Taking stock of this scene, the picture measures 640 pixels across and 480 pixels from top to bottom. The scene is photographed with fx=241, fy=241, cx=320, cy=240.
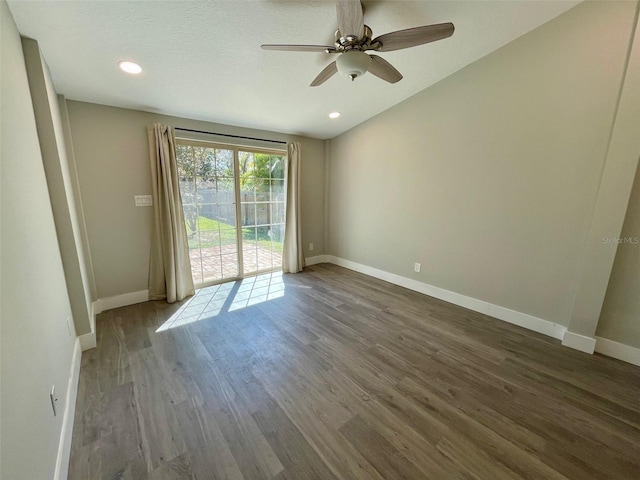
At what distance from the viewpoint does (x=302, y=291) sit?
3.37 m

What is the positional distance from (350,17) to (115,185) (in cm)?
285

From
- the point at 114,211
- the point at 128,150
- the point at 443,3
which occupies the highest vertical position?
the point at 443,3

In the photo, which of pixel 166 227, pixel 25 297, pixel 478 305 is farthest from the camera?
pixel 166 227

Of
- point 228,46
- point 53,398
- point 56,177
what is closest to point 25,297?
point 53,398

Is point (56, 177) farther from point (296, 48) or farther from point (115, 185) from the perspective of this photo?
point (296, 48)

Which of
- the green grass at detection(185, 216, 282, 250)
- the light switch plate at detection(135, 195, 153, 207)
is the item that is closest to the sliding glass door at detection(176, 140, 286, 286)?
the green grass at detection(185, 216, 282, 250)

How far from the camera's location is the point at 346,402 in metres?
1.58

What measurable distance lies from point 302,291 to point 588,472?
272 cm

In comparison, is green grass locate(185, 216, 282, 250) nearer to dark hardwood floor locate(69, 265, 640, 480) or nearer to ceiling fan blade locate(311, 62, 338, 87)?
dark hardwood floor locate(69, 265, 640, 480)

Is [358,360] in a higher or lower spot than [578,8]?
lower

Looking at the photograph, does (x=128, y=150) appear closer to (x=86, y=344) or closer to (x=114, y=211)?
(x=114, y=211)

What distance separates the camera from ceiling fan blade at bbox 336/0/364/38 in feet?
4.33

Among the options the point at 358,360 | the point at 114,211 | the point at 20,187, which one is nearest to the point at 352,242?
the point at 358,360

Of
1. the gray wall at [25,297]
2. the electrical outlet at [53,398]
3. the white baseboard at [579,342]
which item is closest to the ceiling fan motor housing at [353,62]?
the gray wall at [25,297]
